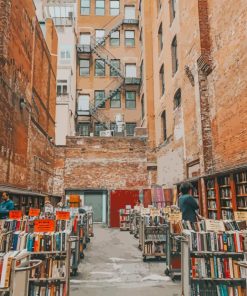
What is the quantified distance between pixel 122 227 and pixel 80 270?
9.77m

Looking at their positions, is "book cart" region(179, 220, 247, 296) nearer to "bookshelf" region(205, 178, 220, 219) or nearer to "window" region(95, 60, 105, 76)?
"bookshelf" region(205, 178, 220, 219)

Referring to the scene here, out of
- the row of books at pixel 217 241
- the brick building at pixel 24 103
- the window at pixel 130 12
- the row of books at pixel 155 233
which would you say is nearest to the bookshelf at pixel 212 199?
the row of books at pixel 155 233

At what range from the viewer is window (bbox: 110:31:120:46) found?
30062mm

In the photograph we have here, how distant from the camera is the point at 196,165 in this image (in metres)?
13.1

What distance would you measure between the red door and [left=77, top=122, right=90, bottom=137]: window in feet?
34.5

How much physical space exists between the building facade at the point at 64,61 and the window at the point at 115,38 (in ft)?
14.4

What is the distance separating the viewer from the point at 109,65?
1139 inches

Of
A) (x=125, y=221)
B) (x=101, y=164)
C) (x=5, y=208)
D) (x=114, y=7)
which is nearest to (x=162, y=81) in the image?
(x=101, y=164)

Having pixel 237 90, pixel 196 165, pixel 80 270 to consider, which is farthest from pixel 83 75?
pixel 80 270

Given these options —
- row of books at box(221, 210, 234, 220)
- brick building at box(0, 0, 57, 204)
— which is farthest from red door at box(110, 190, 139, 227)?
row of books at box(221, 210, 234, 220)

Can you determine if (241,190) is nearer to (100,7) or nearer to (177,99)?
(177,99)

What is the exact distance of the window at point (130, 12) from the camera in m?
30.8

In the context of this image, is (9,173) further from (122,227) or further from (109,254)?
(122,227)

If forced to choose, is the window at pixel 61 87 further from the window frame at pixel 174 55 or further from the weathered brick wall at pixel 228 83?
the weathered brick wall at pixel 228 83
